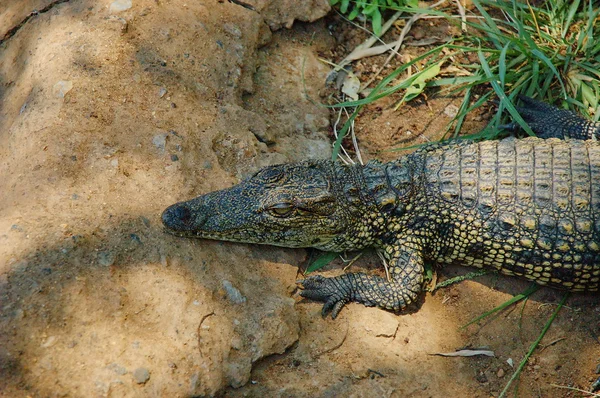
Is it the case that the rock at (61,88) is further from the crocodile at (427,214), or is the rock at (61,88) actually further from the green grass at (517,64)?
the green grass at (517,64)

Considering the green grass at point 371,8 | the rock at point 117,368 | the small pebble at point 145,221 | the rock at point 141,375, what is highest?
the small pebble at point 145,221

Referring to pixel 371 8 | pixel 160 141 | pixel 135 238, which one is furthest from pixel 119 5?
pixel 371 8

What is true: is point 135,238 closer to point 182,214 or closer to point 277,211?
point 182,214

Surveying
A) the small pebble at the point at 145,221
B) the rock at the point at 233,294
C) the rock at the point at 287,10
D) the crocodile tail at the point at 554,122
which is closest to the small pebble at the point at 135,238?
the small pebble at the point at 145,221

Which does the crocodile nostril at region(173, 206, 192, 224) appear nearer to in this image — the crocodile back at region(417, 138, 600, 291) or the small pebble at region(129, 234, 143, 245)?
the small pebble at region(129, 234, 143, 245)

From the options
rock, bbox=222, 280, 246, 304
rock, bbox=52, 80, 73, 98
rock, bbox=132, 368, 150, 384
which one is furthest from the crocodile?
rock, bbox=52, 80, 73, 98

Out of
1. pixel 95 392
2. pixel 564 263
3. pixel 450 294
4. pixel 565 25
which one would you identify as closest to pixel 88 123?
pixel 95 392
